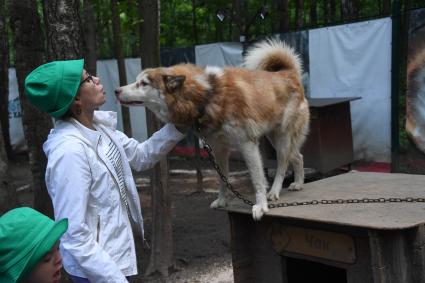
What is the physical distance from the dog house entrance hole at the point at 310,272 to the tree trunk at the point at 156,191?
1.72 metres

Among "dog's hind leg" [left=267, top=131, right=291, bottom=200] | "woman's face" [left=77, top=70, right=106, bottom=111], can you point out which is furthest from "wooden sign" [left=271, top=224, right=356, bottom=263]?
"woman's face" [left=77, top=70, right=106, bottom=111]

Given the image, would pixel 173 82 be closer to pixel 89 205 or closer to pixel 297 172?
pixel 89 205

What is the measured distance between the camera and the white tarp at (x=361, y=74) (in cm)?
724

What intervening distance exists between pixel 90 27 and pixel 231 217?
18.9 ft

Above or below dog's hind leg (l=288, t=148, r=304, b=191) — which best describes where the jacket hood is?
above

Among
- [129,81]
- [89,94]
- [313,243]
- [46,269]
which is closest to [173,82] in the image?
[89,94]

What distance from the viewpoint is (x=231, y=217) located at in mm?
3281

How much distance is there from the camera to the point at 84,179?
2.13 metres

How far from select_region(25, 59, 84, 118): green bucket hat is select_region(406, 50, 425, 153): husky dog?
5378 mm

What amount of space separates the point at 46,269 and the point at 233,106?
1652 millimetres

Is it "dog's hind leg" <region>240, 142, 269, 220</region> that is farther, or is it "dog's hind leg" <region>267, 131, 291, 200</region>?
"dog's hind leg" <region>267, 131, 291, 200</region>

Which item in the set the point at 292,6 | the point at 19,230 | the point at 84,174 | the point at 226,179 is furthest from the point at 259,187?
the point at 292,6

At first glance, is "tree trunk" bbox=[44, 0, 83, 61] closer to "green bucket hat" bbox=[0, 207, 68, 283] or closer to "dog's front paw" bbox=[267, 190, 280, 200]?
"dog's front paw" bbox=[267, 190, 280, 200]

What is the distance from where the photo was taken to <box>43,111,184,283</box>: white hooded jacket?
2066 mm
